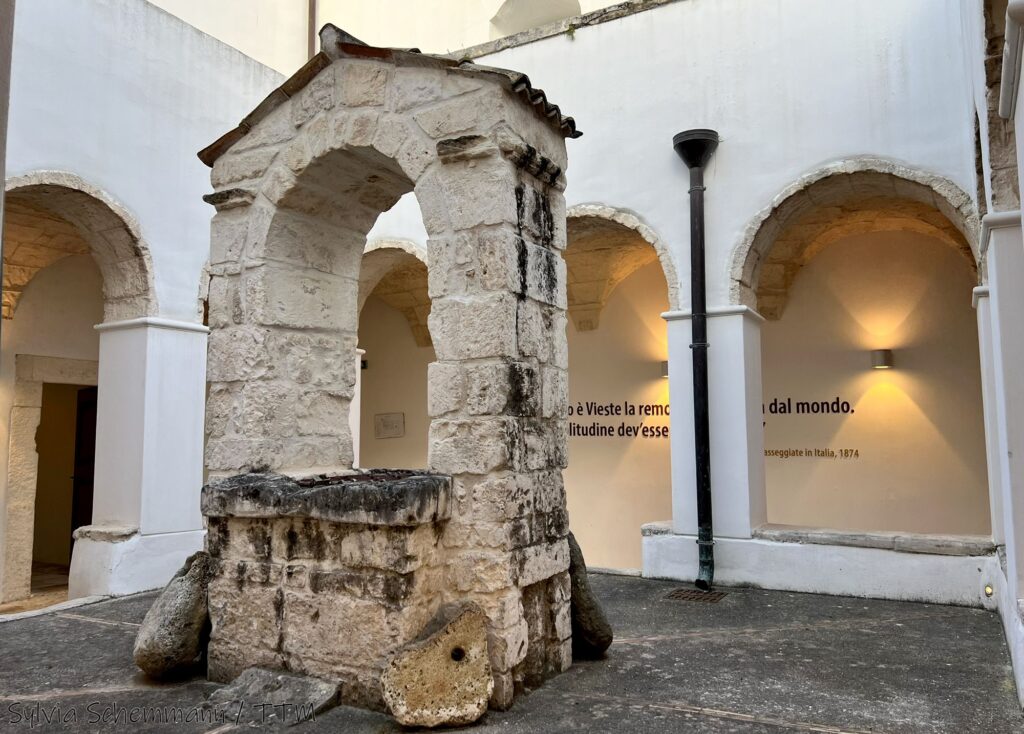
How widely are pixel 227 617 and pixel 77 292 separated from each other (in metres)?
5.97

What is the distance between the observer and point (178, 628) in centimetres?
349

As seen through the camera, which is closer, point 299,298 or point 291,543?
point 291,543

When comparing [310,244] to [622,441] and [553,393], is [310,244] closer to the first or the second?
[553,393]

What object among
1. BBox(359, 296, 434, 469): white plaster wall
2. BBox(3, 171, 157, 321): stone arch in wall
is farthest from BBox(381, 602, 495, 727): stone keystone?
BBox(359, 296, 434, 469): white plaster wall

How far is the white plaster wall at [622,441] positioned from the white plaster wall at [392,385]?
7.49ft

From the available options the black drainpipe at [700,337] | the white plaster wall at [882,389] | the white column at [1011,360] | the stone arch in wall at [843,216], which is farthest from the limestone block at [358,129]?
the white plaster wall at [882,389]

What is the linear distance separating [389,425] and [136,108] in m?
5.42

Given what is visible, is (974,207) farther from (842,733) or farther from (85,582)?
(85,582)

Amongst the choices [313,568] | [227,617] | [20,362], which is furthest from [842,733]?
[20,362]

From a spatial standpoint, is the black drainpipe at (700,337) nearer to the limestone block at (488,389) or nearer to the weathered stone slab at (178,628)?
the limestone block at (488,389)

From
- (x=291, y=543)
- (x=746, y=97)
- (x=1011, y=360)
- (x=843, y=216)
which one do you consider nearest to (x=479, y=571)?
(x=291, y=543)

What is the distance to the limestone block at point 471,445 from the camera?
10.5 feet

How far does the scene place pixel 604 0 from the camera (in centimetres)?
1046

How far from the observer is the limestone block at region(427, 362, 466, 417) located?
3.30m
